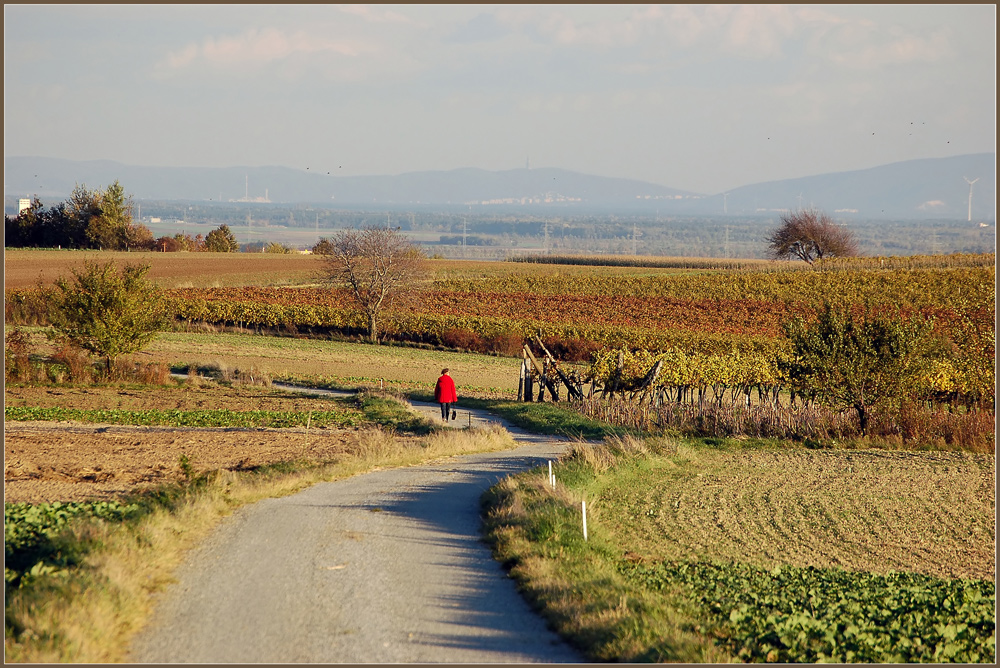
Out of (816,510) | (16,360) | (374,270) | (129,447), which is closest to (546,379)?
(129,447)

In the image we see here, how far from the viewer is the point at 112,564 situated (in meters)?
9.73

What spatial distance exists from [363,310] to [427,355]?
29.6 feet

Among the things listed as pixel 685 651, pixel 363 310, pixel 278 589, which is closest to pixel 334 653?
pixel 278 589

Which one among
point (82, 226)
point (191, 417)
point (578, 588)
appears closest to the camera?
point (578, 588)

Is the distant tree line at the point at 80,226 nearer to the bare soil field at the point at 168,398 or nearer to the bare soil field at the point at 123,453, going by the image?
the bare soil field at the point at 168,398

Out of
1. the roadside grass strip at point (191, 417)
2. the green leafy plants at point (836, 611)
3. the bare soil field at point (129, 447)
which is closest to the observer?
the green leafy plants at point (836, 611)

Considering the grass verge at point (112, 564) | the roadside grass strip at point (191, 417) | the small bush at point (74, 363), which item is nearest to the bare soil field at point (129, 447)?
the roadside grass strip at point (191, 417)

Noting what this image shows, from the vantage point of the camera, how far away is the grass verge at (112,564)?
7.84 m

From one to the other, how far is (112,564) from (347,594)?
2456 millimetres

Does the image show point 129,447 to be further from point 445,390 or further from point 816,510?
point 816,510

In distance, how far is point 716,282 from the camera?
7800 cm

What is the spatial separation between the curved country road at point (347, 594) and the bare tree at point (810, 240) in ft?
347

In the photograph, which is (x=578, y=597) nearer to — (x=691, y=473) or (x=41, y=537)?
(x=41, y=537)

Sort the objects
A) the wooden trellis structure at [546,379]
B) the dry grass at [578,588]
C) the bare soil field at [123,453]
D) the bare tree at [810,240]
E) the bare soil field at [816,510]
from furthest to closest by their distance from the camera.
Result: the bare tree at [810,240]
the wooden trellis structure at [546,379]
the bare soil field at [123,453]
the bare soil field at [816,510]
the dry grass at [578,588]
